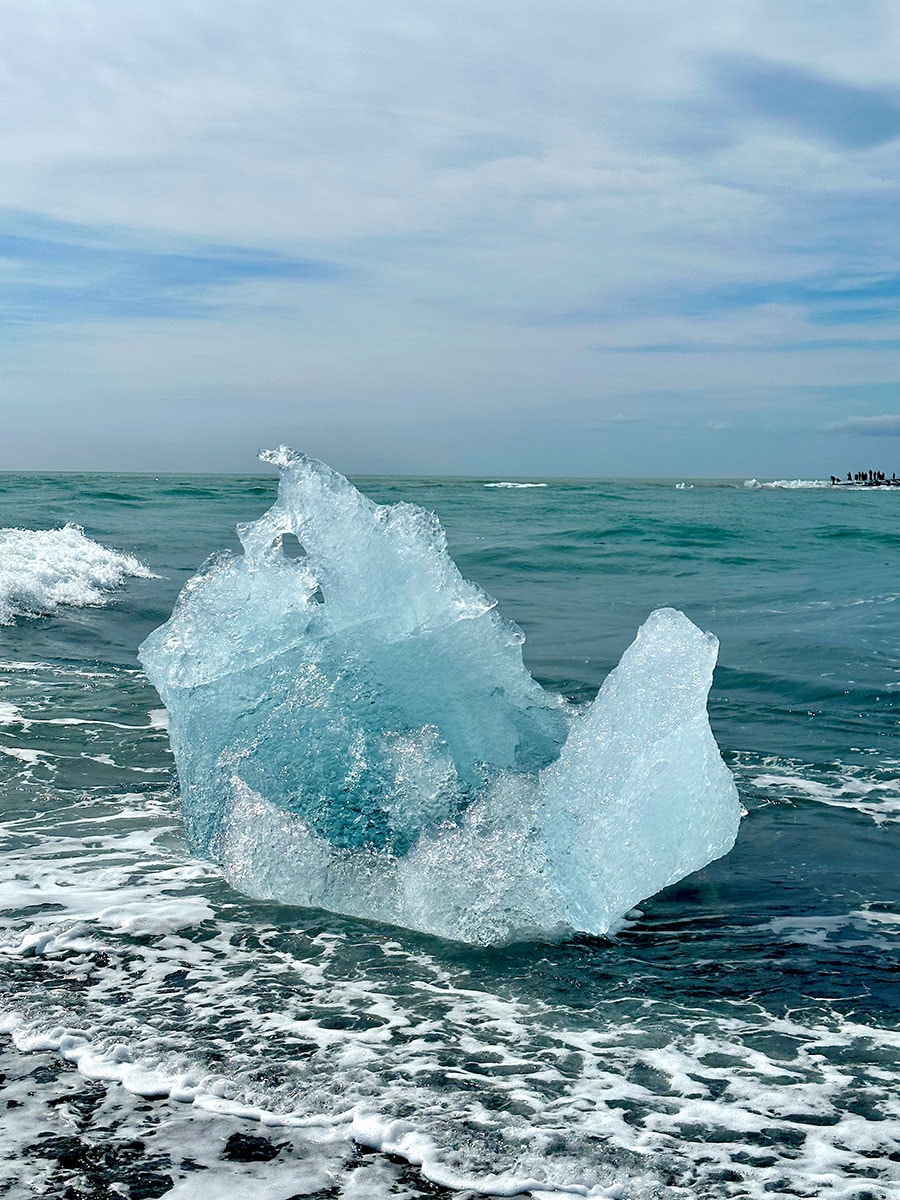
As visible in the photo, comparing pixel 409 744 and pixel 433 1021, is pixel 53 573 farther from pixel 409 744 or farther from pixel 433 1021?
pixel 433 1021

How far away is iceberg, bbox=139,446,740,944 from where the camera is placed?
374 centimetres

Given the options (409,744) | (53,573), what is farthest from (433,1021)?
(53,573)

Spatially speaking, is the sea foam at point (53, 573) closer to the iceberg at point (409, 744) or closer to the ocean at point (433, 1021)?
the ocean at point (433, 1021)

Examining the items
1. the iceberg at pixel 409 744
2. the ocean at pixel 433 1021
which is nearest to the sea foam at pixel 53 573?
the ocean at pixel 433 1021

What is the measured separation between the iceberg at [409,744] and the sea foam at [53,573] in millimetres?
6720

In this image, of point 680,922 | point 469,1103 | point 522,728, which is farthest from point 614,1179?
point 522,728

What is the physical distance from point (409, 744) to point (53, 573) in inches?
370

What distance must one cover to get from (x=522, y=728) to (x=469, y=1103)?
2.39 m

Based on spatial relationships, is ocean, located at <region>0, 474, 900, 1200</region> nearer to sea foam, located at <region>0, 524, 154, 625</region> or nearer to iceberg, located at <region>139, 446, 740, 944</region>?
iceberg, located at <region>139, 446, 740, 944</region>

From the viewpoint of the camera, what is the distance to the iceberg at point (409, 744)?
147 inches

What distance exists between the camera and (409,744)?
4.19 m

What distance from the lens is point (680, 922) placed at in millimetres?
3865

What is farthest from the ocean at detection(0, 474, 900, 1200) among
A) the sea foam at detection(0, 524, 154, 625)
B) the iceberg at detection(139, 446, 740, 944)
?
the sea foam at detection(0, 524, 154, 625)

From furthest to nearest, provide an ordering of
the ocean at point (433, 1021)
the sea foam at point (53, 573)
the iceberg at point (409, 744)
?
the sea foam at point (53, 573) < the iceberg at point (409, 744) < the ocean at point (433, 1021)
